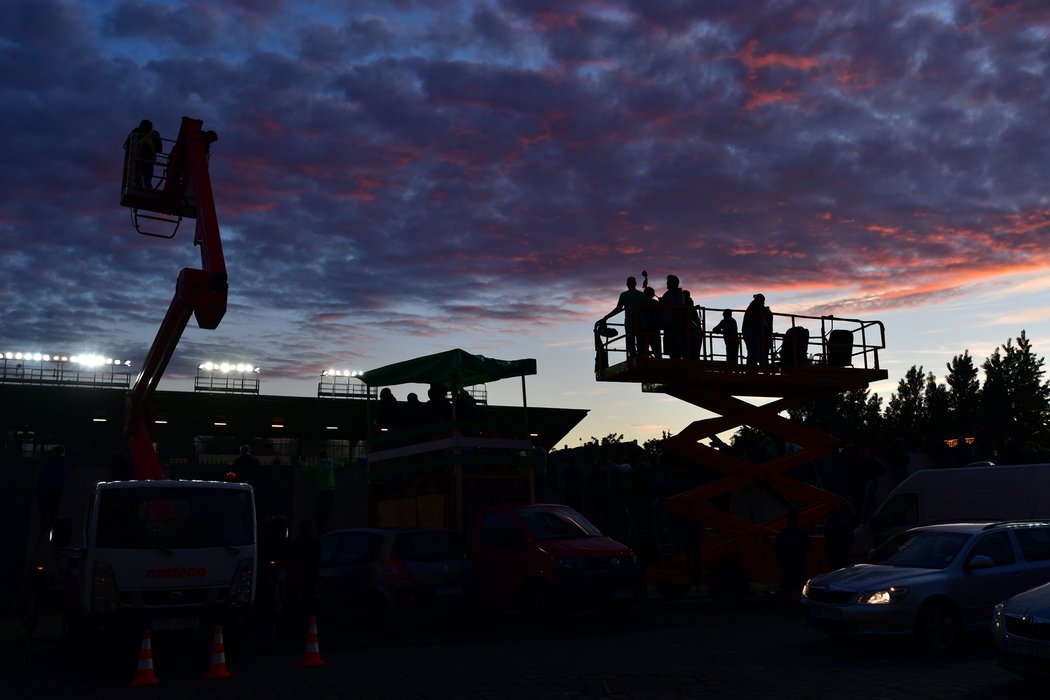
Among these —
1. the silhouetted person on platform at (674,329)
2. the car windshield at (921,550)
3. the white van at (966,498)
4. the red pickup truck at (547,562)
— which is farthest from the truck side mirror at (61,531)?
the white van at (966,498)

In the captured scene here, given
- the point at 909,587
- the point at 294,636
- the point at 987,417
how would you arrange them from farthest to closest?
the point at 987,417 < the point at 294,636 < the point at 909,587

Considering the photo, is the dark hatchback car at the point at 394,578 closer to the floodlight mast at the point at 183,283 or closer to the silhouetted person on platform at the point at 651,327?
the floodlight mast at the point at 183,283

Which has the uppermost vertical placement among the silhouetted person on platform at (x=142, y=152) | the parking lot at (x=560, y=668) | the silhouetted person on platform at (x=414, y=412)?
the silhouetted person on platform at (x=142, y=152)

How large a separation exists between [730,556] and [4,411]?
4724 centimetres

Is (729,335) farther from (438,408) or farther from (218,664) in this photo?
(218,664)

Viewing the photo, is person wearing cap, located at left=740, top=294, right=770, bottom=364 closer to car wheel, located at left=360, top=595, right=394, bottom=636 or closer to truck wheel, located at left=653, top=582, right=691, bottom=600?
truck wheel, located at left=653, top=582, right=691, bottom=600

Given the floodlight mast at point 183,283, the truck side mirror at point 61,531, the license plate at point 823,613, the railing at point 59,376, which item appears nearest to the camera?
the truck side mirror at point 61,531

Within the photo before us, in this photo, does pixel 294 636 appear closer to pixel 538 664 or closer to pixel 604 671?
pixel 538 664

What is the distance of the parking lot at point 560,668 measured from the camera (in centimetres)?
980

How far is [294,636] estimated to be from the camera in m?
15.4

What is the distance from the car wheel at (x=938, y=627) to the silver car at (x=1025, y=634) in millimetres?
2127

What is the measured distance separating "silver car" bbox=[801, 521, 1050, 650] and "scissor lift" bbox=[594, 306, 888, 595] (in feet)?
18.5

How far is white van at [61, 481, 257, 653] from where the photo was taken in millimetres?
11617

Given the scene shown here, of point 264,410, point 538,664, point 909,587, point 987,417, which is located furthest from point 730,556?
point 987,417
